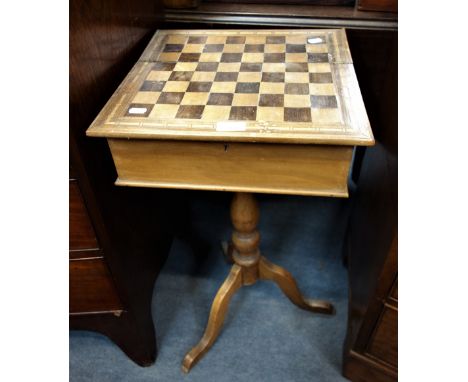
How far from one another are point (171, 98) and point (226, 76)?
0.14 metres

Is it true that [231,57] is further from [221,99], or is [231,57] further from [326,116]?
[326,116]

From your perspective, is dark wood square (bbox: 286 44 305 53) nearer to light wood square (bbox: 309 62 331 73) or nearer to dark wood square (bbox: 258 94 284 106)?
light wood square (bbox: 309 62 331 73)

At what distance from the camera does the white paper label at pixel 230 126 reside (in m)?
0.68

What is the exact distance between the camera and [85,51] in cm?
72

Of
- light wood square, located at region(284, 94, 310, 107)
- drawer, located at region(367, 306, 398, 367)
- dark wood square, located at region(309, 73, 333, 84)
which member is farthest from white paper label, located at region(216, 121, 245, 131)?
drawer, located at region(367, 306, 398, 367)

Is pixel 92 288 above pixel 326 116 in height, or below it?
below

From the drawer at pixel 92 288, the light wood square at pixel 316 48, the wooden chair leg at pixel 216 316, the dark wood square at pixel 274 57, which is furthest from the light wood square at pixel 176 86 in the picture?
the wooden chair leg at pixel 216 316

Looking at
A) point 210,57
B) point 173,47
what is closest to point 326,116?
point 210,57

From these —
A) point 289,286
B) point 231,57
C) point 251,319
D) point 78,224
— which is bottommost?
point 251,319

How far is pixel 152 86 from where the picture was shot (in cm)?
82

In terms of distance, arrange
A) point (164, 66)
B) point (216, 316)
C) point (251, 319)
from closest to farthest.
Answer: point (164, 66), point (216, 316), point (251, 319)

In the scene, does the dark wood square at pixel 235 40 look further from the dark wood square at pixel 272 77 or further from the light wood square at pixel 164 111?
the light wood square at pixel 164 111

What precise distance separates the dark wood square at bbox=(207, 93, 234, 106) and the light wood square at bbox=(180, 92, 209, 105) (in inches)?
0.5

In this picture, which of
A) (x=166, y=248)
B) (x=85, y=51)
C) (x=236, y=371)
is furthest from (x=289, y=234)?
(x=85, y=51)
